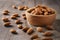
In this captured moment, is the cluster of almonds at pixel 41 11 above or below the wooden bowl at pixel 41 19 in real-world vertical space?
above

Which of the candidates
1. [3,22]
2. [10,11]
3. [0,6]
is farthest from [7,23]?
[0,6]

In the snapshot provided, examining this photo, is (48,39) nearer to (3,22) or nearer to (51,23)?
(51,23)

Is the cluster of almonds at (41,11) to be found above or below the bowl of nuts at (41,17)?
above

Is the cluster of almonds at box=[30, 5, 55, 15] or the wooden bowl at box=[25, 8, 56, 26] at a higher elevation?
the cluster of almonds at box=[30, 5, 55, 15]

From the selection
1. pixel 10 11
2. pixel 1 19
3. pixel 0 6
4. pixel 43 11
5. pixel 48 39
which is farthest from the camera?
pixel 0 6

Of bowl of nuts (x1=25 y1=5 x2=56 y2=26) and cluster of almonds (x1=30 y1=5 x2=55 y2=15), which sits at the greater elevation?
cluster of almonds (x1=30 y1=5 x2=55 y2=15)

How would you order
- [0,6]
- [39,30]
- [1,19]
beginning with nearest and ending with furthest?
[39,30]
[1,19]
[0,6]

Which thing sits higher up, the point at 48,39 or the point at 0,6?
the point at 0,6

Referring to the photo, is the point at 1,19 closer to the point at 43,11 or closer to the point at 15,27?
the point at 15,27

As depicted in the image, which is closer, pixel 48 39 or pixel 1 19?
pixel 48 39
